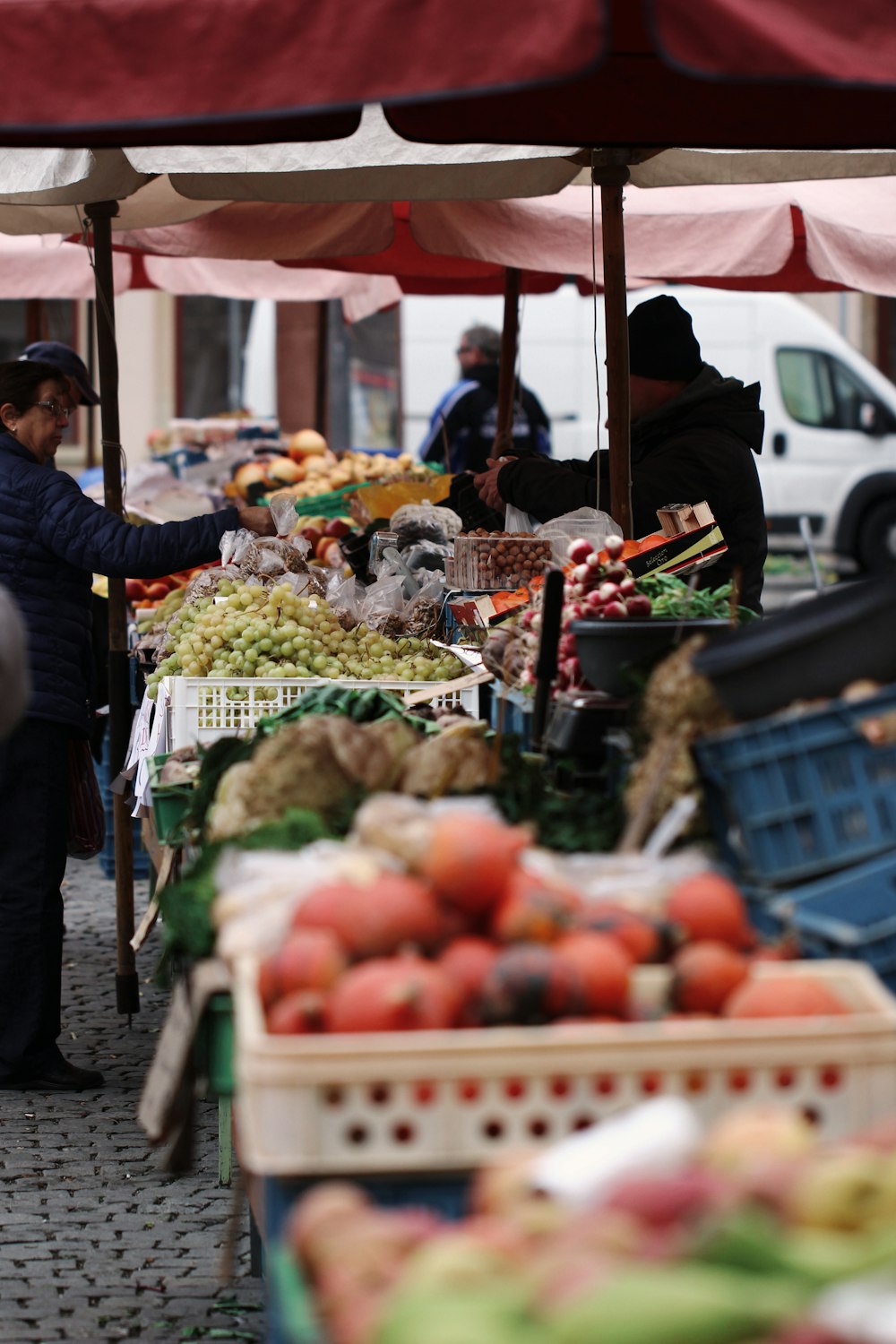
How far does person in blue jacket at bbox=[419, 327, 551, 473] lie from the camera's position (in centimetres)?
1111

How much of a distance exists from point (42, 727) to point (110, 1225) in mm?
1658

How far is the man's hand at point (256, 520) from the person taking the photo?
5.68 meters

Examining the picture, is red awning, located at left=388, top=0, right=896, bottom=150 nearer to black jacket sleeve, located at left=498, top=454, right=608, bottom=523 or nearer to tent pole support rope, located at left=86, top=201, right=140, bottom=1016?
black jacket sleeve, located at left=498, top=454, right=608, bottom=523

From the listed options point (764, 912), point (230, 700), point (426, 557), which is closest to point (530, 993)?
point (764, 912)

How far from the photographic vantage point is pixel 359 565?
6707mm

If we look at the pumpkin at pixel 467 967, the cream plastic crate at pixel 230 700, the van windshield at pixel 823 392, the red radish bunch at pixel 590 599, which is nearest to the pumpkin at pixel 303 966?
the pumpkin at pixel 467 967

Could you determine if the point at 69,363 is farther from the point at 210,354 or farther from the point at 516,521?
the point at 210,354

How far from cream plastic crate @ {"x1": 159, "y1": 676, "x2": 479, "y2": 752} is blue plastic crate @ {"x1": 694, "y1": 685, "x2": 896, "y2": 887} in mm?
2191

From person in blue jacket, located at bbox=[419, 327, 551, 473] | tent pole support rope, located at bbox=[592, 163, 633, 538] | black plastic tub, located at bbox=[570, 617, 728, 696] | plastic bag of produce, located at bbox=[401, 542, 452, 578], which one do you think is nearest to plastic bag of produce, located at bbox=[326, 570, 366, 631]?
plastic bag of produce, located at bbox=[401, 542, 452, 578]

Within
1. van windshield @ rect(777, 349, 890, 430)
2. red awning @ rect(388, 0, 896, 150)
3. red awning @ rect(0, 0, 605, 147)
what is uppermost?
van windshield @ rect(777, 349, 890, 430)

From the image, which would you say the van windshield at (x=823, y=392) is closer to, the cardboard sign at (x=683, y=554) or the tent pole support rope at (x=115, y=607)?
the tent pole support rope at (x=115, y=607)

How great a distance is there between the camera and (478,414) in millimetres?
11117

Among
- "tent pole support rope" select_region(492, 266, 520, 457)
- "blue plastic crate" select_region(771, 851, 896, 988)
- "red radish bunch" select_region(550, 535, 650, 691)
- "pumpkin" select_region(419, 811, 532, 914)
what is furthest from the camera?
"tent pole support rope" select_region(492, 266, 520, 457)

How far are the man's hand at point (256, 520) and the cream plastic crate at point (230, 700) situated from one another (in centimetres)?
95
